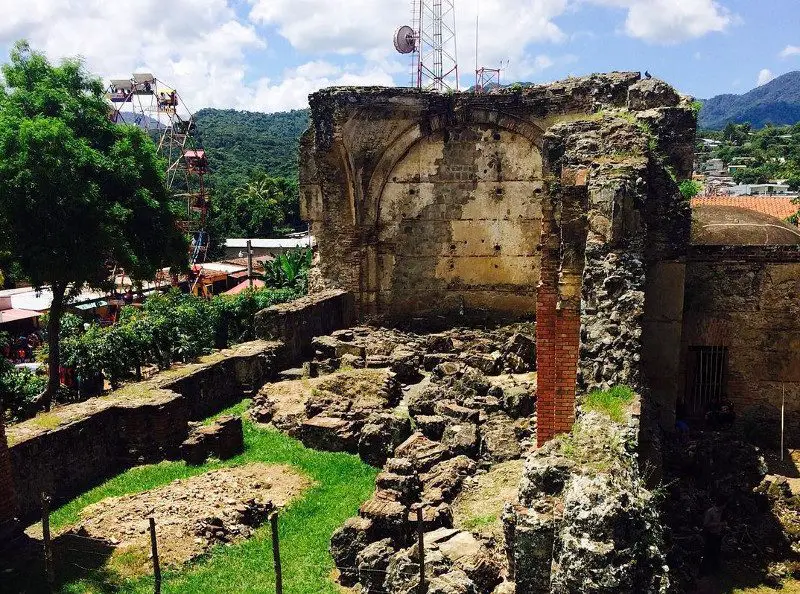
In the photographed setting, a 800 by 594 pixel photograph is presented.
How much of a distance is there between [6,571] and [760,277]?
10.0 meters

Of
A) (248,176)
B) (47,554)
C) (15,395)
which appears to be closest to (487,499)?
(47,554)

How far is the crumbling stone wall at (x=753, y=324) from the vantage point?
953 cm

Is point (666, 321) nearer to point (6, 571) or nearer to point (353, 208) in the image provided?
point (6, 571)

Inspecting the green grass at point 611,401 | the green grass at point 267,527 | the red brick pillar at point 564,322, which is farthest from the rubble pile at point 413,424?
the green grass at point 611,401

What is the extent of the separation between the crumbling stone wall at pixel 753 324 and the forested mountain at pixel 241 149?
169ft

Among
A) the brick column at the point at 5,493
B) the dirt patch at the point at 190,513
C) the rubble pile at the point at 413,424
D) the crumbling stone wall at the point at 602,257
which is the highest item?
the crumbling stone wall at the point at 602,257

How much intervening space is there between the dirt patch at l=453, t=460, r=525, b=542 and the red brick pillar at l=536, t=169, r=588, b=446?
0.85 metres

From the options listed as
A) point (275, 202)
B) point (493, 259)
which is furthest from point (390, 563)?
point (275, 202)

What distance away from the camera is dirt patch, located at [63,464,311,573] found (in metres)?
7.89

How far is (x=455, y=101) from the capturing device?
19312 mm

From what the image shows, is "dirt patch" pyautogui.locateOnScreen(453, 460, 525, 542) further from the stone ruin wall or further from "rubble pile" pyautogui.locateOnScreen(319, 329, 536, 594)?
the stone ruin wall

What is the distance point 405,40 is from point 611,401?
19351mm

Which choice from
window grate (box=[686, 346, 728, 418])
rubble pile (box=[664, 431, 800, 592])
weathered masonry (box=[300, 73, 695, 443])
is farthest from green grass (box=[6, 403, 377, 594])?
weathered masonry (box=[300, 73, 695, 443])

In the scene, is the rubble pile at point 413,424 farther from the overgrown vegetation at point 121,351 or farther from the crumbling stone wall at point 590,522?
the overgrown vegetation at point 121,351
